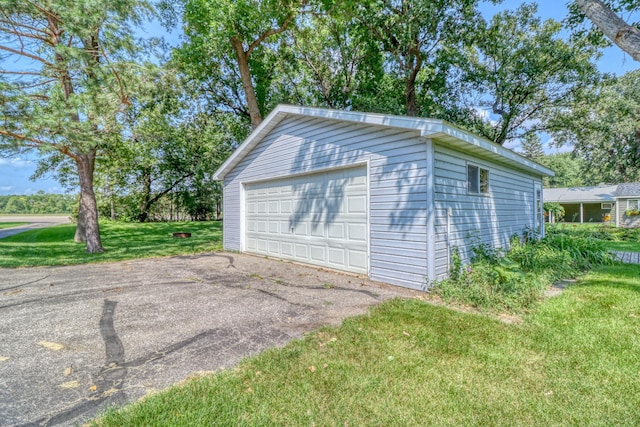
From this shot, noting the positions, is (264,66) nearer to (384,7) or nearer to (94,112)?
(384,7)

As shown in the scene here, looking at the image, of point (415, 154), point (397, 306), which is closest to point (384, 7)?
point (415, 154)

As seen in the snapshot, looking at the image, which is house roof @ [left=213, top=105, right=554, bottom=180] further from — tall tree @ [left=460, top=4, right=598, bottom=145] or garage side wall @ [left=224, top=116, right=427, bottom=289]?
tall tree @ [left=460, top=4, right=598, bottom=145]

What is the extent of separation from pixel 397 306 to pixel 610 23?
614 cm

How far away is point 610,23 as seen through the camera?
16.9 feet

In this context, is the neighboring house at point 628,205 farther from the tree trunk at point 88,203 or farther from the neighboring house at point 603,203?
the tree trunk at point 88,203

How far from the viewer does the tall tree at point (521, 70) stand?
12.7 meters

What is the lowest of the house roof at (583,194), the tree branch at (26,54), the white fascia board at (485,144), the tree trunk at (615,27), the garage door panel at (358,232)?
the garage door panel at (358,232)

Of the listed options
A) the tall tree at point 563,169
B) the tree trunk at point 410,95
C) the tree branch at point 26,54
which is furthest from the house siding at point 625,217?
→ the tree branch at point 26,54

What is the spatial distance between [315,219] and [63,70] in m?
7.49

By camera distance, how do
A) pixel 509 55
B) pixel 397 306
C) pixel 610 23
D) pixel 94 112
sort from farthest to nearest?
pixel 509 55
pixel 94 112
pixel 610 23
pixel 397 306

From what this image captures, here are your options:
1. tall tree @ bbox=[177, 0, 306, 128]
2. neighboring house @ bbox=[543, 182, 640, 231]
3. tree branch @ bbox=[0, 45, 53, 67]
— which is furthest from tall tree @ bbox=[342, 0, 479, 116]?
neighboring house @ bbox=[543, 182, 640, 231]

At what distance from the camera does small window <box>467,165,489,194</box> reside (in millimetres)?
6289

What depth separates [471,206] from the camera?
6277 millimetres

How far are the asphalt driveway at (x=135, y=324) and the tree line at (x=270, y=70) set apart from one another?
179 inches
